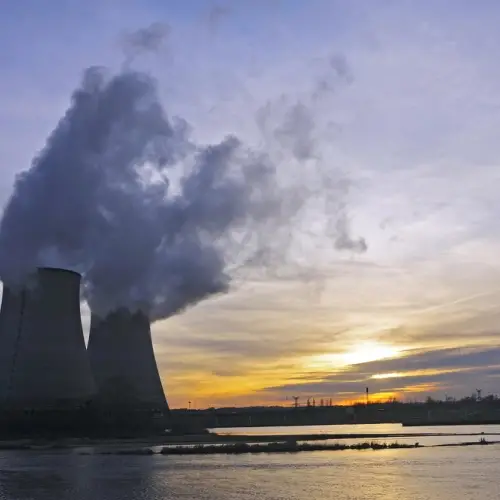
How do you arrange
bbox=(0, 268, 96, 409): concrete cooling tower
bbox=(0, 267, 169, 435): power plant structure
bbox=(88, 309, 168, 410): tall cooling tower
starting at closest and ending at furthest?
bbox=(0, 268, 96, 409): concrete cooling tower, bbox=(0, 267, 169, 435): power plant structure, bbox=(88, 309, 168, 410): tall cooling tower

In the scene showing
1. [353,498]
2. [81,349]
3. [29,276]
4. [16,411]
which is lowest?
[353,498]

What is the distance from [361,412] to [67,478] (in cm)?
11083

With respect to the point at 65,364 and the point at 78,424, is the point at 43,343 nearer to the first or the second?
the point at 65,364

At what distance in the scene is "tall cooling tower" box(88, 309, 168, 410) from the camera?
47.8 m

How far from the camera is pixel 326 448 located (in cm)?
4047

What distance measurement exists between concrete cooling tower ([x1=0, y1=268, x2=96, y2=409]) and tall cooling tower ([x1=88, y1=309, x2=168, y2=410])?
659 cm

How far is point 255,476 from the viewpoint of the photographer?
25359 millimetres

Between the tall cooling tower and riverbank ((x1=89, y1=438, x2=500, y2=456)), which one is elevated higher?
the tall cooling tower

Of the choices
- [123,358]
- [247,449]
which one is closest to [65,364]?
[123,358]

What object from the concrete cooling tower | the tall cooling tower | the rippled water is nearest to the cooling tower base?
the tall cooling tower

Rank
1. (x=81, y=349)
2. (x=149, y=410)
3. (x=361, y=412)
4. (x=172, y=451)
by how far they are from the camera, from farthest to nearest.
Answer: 1. (x=361, y=412)
2. (x=149, y=410)
3. (x=81, y=349)
4. (x=172, y=451)

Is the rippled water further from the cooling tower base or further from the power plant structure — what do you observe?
the power plant structure

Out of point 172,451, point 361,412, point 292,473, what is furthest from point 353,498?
point 361,412

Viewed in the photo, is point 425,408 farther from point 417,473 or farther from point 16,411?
point 417,473
